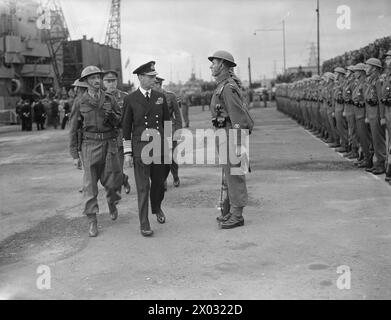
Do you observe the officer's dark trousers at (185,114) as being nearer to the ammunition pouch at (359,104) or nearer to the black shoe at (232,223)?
the ammunition pouch at (359,104)

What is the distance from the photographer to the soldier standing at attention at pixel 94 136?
651 centimetres

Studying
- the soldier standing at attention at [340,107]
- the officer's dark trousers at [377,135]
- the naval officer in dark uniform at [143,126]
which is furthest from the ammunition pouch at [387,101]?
the naval officer in dark uniform at [143,126]

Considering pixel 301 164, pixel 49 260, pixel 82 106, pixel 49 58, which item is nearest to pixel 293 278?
pixel 49 260

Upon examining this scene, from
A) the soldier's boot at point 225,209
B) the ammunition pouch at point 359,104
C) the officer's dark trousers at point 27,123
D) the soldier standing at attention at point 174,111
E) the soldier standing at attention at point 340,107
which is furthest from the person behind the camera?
the officer's dark trousers at point 27,123

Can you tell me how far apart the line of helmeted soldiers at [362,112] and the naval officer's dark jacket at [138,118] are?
4.55 m

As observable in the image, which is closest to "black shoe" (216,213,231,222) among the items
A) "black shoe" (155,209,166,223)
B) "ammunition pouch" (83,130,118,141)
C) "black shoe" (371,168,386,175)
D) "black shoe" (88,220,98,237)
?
"black shoe" (155,209,166,223)

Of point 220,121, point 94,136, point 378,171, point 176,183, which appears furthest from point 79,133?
point 378,171

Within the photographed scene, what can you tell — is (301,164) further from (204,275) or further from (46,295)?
(46,295)

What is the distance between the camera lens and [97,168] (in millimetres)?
6656

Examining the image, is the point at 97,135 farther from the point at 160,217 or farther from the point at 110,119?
the point at 160,217

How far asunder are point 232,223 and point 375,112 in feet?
15.7

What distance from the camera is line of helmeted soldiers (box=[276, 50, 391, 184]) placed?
949 cm

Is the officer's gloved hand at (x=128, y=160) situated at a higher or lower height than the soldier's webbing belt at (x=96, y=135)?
lower

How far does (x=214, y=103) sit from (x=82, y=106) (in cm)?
160
